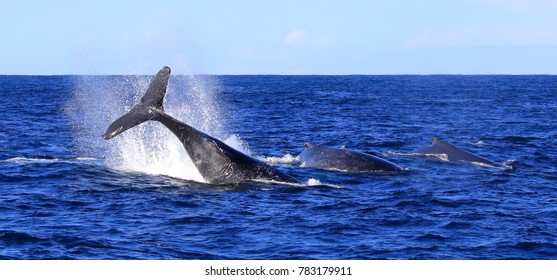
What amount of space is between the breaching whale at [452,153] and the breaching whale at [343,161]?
3165mm

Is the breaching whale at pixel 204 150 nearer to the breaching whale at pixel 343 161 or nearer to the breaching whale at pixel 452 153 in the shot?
the breaching whale at pixel 343 161

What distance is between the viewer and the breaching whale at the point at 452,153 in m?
26.1

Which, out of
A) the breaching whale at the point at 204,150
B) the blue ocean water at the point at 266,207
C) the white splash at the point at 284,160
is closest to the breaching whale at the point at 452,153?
the blue ocean water at the point at 266,207

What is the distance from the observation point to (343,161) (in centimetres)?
2448

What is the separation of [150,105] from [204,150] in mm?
1860

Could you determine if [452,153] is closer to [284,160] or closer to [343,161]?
[343,161]

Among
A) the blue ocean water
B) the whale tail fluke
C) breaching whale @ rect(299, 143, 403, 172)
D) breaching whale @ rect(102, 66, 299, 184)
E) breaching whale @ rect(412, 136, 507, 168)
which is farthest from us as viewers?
breaching whale @ rect(412, 136, 507, 168)

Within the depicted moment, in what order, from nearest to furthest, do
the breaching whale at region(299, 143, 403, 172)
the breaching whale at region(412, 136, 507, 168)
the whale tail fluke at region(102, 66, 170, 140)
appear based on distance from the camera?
1. the whale tail fluke at region(102, 66, 170, 140)
2. the breaching whale at region(299, 143, 403, 172)
3. the breaching whale at region(412, 136, 507, 168)

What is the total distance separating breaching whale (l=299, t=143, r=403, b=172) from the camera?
2398 centimetres

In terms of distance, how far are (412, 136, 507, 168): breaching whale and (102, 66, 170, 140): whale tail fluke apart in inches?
385

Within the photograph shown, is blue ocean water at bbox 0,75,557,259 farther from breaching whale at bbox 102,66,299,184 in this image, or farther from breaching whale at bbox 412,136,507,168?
breaching whale at bbox 412,136,507,168

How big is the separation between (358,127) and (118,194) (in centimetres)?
2670

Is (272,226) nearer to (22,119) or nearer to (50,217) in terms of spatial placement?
(50,217)

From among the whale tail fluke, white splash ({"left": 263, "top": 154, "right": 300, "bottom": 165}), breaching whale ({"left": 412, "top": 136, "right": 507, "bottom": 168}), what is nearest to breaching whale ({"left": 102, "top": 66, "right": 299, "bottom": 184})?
the whale tail fluke
